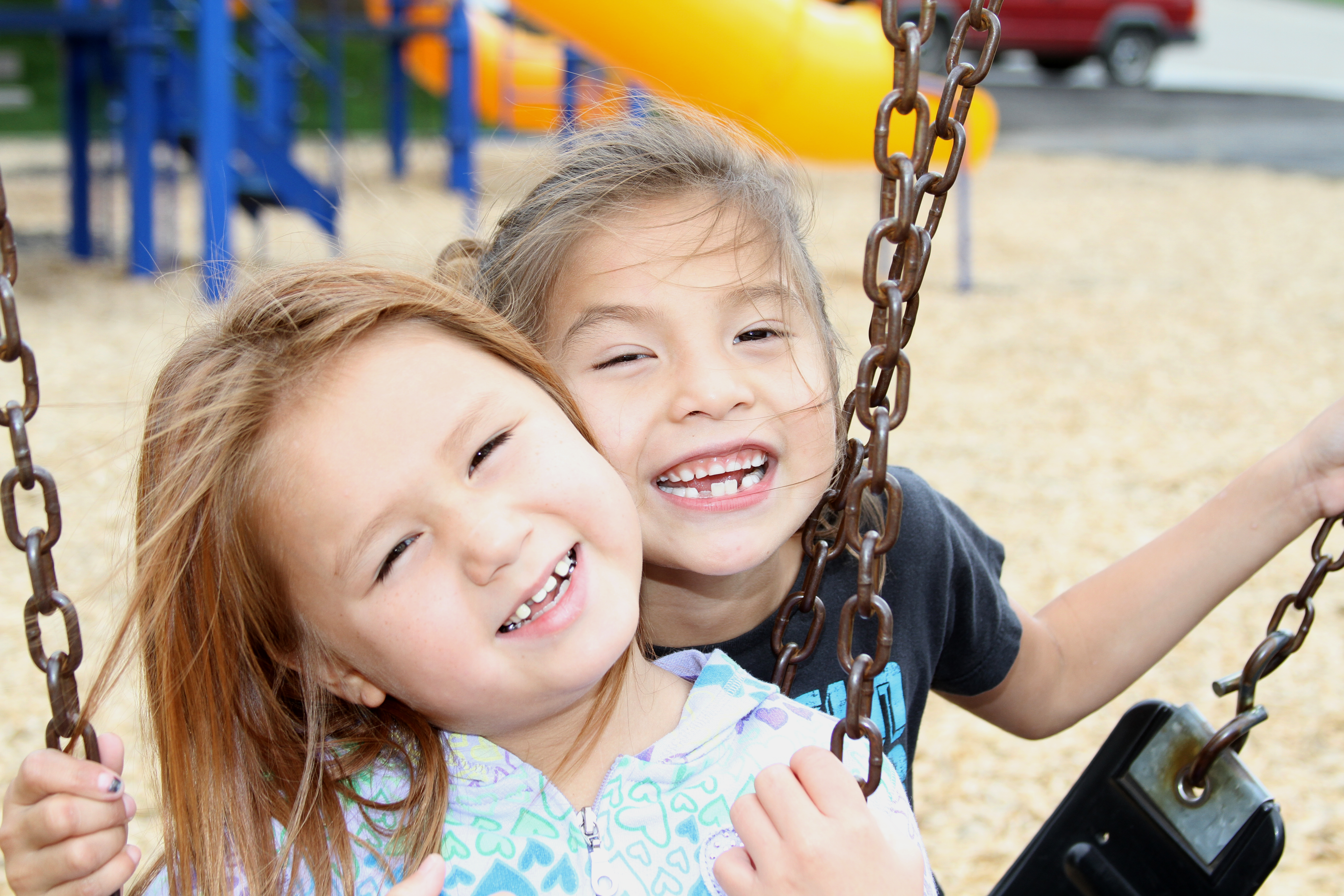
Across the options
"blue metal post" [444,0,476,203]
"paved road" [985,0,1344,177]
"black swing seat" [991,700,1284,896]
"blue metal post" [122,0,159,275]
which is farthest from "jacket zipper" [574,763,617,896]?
"paved road" [985,0,1344,177]

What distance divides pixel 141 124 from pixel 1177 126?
11.0 m

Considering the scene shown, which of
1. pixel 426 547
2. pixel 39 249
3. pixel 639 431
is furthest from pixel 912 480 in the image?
pixel 39 249

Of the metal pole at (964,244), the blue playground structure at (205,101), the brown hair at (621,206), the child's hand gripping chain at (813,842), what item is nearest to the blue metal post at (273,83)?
the blue playground structure at (205,101)

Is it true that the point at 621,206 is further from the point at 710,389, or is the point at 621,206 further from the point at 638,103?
the point at 638,103

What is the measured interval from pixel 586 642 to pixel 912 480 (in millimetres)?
655

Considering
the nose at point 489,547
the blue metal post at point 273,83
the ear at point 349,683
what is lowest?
the blue metal post at point 273,83

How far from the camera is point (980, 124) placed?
24.6ft

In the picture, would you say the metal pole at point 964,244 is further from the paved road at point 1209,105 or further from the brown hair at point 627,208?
the brown hair at point 627,208

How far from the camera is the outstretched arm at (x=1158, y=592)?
1.52 m

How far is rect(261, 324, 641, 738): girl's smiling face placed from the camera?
3.52 ft

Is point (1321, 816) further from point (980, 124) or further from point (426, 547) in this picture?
point (980, 124)

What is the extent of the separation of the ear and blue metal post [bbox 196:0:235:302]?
4.67 m

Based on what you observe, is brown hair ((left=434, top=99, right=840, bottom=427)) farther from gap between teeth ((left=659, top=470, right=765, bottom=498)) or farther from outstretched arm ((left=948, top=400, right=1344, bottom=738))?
outstretched arm ((left=948, top=400, right=1344, bottom=738))

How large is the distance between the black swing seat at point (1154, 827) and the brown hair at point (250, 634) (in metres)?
0.66
